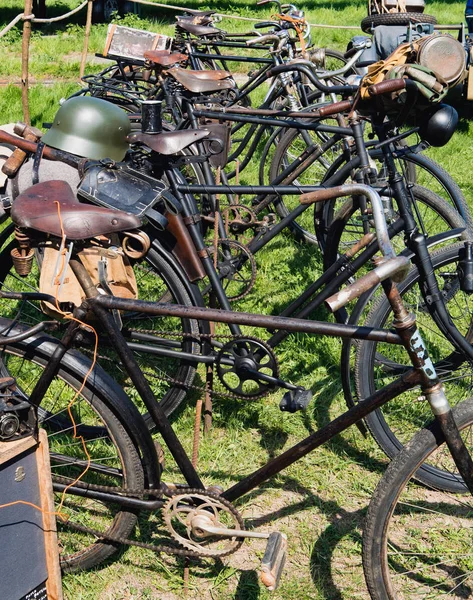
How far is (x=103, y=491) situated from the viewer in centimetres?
255

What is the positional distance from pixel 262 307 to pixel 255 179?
207 centimetres

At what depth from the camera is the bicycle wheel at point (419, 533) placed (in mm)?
2141

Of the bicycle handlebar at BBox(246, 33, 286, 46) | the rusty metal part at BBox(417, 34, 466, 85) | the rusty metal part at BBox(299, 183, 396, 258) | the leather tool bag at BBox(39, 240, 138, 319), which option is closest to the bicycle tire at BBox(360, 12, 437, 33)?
the bicycle handlebar at BBox(246, 33, 286, 46)

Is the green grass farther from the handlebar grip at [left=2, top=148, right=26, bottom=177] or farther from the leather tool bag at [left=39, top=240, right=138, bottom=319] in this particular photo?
the handlebar grip at [left=2, top=148, right=26, bottom=177]

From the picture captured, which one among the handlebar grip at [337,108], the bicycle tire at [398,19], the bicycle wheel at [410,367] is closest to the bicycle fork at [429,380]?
the bicycle wheel at [410,367]

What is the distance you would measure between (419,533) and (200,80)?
273cm

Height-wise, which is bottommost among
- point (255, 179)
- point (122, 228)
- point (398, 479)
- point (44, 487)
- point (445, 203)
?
Result: point (398, 479)

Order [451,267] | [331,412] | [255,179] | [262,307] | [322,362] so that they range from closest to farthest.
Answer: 1. [451,267]
2. [331,412]
3. [322,362]
4. [262,307]
5. [255,179]

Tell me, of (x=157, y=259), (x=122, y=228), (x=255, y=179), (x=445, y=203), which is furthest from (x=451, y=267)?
(x=255, y=179)

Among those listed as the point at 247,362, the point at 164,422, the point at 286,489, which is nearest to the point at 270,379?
the point at 247,362

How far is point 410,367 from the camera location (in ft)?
10.2

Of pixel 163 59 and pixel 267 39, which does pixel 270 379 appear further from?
pixel 267 39

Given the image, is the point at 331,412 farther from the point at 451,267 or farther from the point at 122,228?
the point at 122,228

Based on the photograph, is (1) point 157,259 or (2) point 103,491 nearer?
(2) point 103,491
